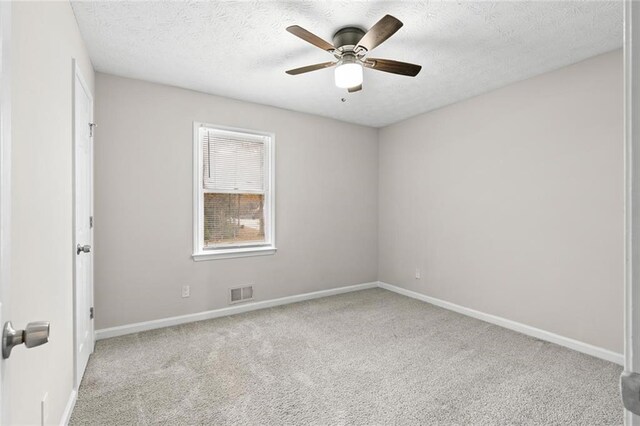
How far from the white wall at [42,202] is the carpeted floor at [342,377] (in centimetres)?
53

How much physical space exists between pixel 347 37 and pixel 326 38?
22 centimetres

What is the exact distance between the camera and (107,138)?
3.08 m

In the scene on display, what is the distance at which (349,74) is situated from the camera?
2.41 m

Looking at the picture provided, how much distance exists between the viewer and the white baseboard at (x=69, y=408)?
1820 mm

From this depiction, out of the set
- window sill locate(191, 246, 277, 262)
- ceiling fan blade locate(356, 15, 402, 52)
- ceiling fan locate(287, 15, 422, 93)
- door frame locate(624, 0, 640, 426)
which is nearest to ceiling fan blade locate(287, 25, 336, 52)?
ceiling fan locate(287, 15, 422, 93)

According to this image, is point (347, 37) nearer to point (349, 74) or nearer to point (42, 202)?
point (349, 74)

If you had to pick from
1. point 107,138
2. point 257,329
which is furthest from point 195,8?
point 257,329

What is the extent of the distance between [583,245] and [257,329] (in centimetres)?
311

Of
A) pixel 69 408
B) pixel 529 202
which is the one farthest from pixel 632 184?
pixel 529 202

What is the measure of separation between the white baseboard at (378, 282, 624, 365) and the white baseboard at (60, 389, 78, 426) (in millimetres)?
3657

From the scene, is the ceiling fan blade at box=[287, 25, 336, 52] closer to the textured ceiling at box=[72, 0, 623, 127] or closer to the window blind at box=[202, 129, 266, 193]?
the textured ceiling at box=[72, 0, 623, 127]

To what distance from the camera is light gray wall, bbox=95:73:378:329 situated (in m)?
3.10

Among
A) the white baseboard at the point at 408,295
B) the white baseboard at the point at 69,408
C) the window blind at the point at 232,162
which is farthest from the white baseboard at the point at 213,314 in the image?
the window blind at the point at 232,162

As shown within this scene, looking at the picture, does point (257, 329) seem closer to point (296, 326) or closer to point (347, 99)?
point (296, 326)
